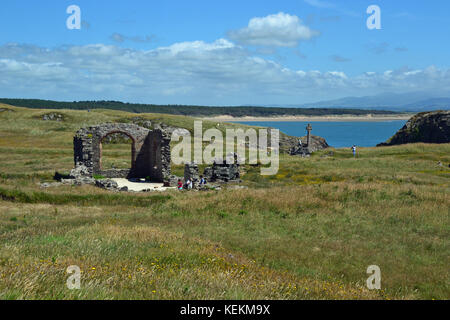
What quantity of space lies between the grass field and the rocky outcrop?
3160 centimetres

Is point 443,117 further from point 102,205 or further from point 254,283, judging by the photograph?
point 254,283

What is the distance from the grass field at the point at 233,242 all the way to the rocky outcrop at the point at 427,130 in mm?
31599

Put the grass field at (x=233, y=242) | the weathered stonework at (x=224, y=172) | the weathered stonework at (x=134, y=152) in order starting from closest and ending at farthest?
1. the grass field at (x=233, y=242)
2. the weathered stonework at (x=224, y=172)
3. the weathered stonework at (x=134, y=152)

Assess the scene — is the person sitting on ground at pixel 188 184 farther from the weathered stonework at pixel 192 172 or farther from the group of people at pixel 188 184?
the weathered stonework at pixel 192 172

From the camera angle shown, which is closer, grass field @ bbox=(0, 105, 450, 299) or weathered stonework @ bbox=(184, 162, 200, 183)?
grass field @ bbox=(0, 105, 450, 299)

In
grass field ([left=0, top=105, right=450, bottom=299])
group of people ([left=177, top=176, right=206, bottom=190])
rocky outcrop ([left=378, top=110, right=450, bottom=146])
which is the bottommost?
group of people ([left=177, top=176, right=206, bottom=190])

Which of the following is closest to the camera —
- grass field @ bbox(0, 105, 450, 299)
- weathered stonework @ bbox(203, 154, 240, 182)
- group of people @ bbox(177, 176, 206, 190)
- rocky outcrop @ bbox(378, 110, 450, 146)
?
grass field @ bbox(0, 105, 450, 299)

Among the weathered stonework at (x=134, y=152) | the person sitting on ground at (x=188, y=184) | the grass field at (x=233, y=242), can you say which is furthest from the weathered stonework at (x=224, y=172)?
the weathered stonework at (x=134, y=152)

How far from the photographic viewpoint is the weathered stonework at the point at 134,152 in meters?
33.2

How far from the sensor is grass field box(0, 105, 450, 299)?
6434 mm

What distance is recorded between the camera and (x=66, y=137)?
62688 millimetres

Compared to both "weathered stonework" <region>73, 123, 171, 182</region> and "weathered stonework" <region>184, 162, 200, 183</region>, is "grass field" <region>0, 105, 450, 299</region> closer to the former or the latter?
"weathered stonework" <region>184, 162, 200, 183</region>

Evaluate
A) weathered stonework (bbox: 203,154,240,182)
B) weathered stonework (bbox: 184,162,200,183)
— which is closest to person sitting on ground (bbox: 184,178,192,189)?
weathered stonework (bbox: 184,162,200,183)

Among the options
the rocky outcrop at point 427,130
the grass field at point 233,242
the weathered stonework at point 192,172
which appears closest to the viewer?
the grass field at point 233,242
